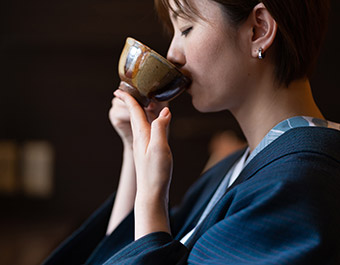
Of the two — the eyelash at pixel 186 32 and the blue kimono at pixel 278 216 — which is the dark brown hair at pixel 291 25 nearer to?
the eyelash at pixel 186 32

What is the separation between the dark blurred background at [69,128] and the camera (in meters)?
3.83

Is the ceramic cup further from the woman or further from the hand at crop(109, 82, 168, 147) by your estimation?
the hand at crop(109, 82, 168, 147)

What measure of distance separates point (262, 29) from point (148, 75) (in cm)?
24

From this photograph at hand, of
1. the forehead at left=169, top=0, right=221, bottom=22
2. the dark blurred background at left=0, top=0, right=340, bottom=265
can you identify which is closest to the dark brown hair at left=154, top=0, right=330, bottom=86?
the forehead at left=169, top=0, right=221, bottom=22

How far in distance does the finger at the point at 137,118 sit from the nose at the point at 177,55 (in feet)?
0.38

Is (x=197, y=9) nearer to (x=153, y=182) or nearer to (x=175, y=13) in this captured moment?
(x=175, y=13)

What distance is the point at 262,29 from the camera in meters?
0.76

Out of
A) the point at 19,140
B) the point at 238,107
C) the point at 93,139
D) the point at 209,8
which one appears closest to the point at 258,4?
the point at 209,8

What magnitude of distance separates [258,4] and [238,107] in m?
0.21

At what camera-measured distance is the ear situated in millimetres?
733

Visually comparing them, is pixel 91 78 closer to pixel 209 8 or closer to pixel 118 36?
pixel 118 36

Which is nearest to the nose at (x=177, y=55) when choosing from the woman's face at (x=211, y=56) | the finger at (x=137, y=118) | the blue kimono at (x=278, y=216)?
the woman's face at (x=211, y=56)

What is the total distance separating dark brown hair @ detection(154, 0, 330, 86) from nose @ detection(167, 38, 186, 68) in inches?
2.5

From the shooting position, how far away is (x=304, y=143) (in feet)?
2.14
